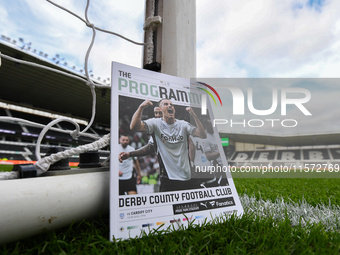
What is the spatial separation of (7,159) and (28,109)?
4.08 meters

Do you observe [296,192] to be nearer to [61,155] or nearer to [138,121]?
[138,121]

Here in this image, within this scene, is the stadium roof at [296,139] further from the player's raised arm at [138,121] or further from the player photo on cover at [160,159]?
the player's raised arm at [138,121]

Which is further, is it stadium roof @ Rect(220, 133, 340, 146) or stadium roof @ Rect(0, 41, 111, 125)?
stadium roof @ Rect(220, 133, 340, 146)

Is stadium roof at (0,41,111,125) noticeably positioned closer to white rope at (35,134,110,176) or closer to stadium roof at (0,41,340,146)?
stadium roof at (0,41,340,146)

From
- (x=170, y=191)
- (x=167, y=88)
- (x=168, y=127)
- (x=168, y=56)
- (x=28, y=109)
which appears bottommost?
(x=170, y=191)

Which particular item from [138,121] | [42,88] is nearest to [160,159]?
[138,121]

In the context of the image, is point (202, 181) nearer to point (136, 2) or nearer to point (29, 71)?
point (136, 2)

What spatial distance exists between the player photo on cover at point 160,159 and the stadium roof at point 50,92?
637 cm

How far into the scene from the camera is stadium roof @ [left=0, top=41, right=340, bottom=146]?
30.3 ft

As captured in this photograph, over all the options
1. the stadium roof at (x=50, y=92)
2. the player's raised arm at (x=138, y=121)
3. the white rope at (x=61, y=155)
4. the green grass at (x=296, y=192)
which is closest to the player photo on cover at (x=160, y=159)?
the player's raised arm at (x=138, y=121)

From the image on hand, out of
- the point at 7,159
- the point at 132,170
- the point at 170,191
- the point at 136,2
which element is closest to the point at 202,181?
the point at 170,191

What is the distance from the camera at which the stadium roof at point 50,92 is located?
923 centimetres

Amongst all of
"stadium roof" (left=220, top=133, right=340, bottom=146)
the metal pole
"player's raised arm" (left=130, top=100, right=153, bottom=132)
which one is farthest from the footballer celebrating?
"stadium roof" (left=220, top=133, right=340, bottom=146)

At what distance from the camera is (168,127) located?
856mm
